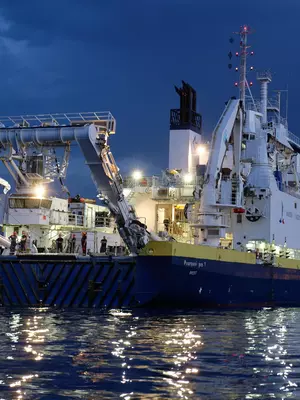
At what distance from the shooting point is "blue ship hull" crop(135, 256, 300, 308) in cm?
3139

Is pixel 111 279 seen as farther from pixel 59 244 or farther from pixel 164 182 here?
pixel 164 182

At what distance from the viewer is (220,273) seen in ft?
114

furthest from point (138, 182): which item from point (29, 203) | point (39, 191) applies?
point (29, 203)

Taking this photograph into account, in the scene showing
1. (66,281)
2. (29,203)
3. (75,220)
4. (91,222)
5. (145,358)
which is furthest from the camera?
(91,222)

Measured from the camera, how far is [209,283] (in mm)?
34000

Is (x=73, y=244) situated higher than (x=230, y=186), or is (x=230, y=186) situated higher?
(x=230, y=186)

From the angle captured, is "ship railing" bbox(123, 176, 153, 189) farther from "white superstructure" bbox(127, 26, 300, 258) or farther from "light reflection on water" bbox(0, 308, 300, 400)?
"light reflection on water" bbox(0, 308, 300, 400)

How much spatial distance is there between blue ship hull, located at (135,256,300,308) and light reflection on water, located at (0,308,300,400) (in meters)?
4.68

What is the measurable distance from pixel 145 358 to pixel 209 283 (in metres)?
17.4

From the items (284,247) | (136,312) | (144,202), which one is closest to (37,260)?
(136,312)

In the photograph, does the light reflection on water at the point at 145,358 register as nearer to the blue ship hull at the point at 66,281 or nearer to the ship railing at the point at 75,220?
the blue ship hull at the point at 66,281

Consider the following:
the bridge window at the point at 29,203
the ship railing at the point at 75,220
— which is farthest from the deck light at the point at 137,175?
the bridge window at the point at 29,203

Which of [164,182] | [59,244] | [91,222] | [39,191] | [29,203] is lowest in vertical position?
[59,244]

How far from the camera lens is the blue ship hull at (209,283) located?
103 ft
